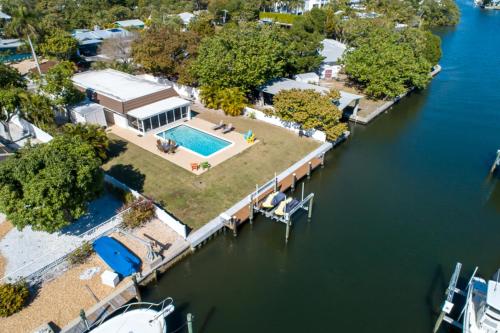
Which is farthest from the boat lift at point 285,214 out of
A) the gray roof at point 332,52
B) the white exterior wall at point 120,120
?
the gray roof at point 332,52

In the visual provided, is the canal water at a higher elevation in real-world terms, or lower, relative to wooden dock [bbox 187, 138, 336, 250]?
lower

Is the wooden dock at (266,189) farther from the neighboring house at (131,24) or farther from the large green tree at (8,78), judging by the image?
the neighboring house at (131,24)

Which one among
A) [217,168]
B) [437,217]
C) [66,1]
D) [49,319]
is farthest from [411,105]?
[66,1]

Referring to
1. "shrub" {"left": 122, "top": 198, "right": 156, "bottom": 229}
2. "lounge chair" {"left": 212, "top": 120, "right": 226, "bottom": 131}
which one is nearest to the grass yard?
"shrub" {"left": 122, "top": 198, "right": 156, "bottom": 229}

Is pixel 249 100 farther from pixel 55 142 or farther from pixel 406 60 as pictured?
pixel 55 142

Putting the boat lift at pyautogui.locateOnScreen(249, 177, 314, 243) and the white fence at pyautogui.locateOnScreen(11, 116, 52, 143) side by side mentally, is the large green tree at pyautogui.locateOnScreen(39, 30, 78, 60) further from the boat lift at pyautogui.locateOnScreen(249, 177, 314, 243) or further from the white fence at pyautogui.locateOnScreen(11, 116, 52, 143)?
the boat lift at pyautogui.locateOnScreen(249, 177, 314, 243)

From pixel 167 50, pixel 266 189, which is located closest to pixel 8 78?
pixel 167 50
